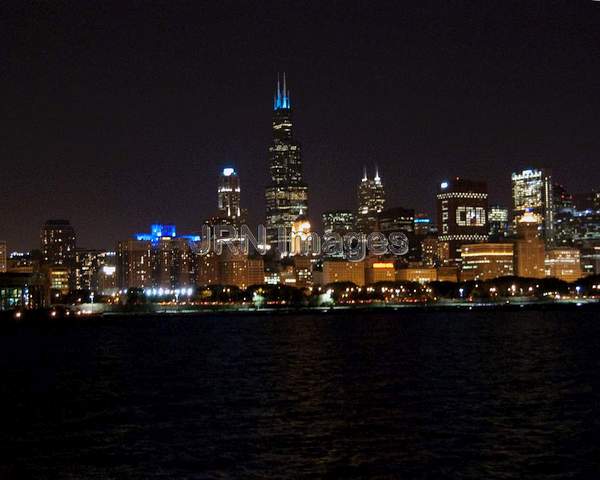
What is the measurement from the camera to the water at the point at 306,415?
24.9m

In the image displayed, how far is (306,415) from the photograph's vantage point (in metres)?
33.2

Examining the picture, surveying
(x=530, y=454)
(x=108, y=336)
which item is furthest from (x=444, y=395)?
(x=108, y=336)

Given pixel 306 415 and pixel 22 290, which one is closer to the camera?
pixel 306 415

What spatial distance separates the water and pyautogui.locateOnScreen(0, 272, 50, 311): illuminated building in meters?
97.1

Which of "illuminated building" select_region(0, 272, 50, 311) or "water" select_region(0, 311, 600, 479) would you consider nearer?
"water" select_region(0, 311, 600, 479)

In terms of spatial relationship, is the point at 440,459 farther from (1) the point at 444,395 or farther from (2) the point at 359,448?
(1) the point at 444,395

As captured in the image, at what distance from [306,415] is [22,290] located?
13470 centimetres

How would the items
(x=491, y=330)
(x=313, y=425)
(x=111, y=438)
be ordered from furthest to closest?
(x=491, y=330) → (x=313, y=425) → (x=111, y=438)

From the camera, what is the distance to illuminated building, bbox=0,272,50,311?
156625 millimetres

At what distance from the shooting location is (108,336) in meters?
98.2

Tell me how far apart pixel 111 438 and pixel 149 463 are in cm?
407

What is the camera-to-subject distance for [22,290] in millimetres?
160250

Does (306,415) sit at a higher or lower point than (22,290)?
lower

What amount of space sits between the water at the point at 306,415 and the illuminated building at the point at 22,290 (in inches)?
3824
